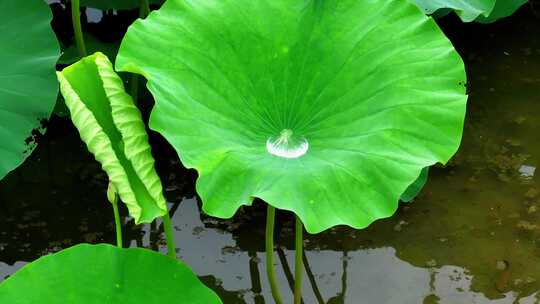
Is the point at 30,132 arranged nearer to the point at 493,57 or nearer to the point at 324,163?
the point at 324,163

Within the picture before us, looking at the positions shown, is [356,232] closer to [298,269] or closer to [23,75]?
[298,269]

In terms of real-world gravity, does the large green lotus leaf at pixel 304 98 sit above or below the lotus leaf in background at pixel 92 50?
above

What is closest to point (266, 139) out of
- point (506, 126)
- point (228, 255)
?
point (228, 255)

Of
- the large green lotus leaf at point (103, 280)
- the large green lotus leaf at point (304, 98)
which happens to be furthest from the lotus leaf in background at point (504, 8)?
the large green lotus leaf at point (103, 280)

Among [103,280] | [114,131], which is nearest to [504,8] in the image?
[114,131]

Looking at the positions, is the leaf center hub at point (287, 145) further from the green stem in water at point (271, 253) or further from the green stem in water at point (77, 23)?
the green stem in water at point (77, 23)

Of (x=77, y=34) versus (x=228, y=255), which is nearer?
(x=228, y=255)
